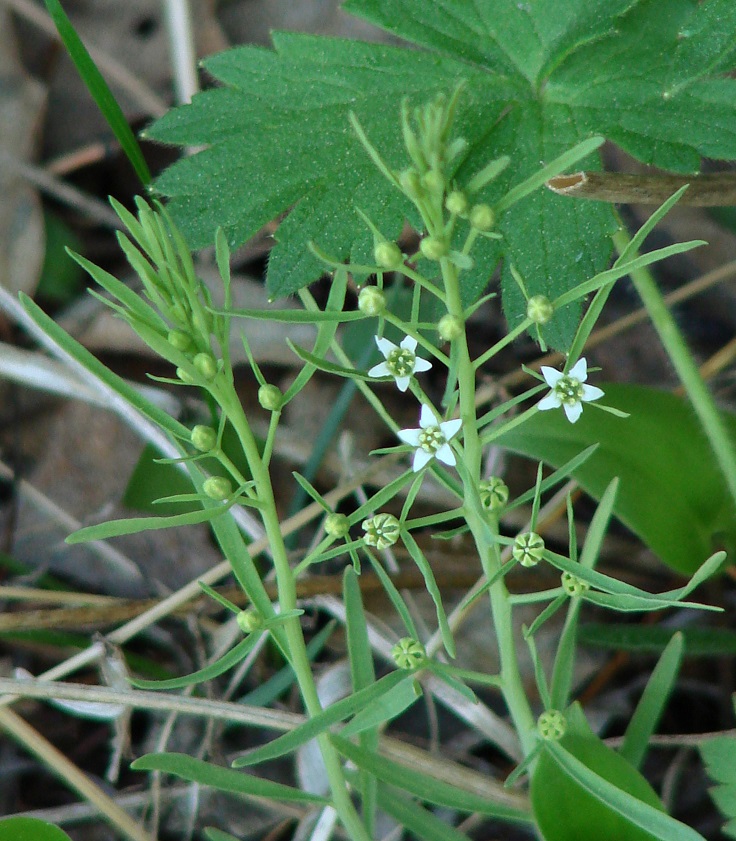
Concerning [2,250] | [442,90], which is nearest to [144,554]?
[2,250]

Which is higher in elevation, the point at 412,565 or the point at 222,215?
the point at 222,215

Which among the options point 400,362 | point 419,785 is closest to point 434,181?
point 400,362

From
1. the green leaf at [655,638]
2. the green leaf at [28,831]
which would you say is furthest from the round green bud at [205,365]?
the green leaf at [655,638]

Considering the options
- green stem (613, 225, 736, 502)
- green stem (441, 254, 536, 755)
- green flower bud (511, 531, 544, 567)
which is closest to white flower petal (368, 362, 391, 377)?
green stem (441, 254, 536, 755)

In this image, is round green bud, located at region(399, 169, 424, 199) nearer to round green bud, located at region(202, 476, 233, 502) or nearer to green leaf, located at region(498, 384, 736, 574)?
round green bud, located at region(202, 476, 233, 502)

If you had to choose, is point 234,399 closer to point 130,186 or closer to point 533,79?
point 533,79
